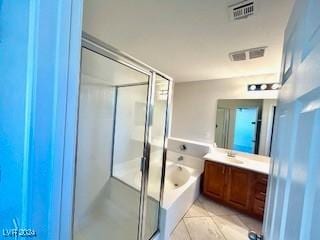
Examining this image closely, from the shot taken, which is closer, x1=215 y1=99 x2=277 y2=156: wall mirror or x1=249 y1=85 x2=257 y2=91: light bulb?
x1=215 y1=99 x2=277 y2=156: wall mirror

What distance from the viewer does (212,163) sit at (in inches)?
113

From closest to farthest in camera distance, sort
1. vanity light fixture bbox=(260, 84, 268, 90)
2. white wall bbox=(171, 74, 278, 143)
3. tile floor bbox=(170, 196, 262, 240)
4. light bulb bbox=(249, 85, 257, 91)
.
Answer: tile floor bbox=(170, 196, 262, 240)
vanity light fixture bbox=(260, 84, 268, 90)
light bulb bbox=(249, 85, 257, 91)
white wall bbox=(171, 74, 278, 143)

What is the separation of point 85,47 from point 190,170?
274 centimetres

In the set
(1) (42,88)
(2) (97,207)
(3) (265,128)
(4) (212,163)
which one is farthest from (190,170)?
A: (1) (42,88)

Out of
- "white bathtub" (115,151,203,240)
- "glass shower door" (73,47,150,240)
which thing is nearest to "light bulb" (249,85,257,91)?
"white bathtub" (115,151,203,240)

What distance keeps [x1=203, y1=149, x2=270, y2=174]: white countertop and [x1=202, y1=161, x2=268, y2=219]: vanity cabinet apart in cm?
7

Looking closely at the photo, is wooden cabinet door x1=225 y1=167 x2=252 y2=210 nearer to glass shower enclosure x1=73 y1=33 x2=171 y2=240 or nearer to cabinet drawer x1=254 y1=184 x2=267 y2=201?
cabinet drawer x1=254 y1=184 x2=267 y2=201

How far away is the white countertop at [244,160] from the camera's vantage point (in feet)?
8.46

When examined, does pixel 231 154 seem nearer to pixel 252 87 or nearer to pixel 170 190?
pixel 252 87

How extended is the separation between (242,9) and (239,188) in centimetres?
245

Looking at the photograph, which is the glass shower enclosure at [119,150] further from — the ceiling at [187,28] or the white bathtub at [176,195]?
the ceiling at [187,28]

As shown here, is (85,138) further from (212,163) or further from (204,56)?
(212,163)

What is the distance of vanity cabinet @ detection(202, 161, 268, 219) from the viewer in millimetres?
2414

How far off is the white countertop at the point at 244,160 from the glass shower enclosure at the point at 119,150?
121cm
